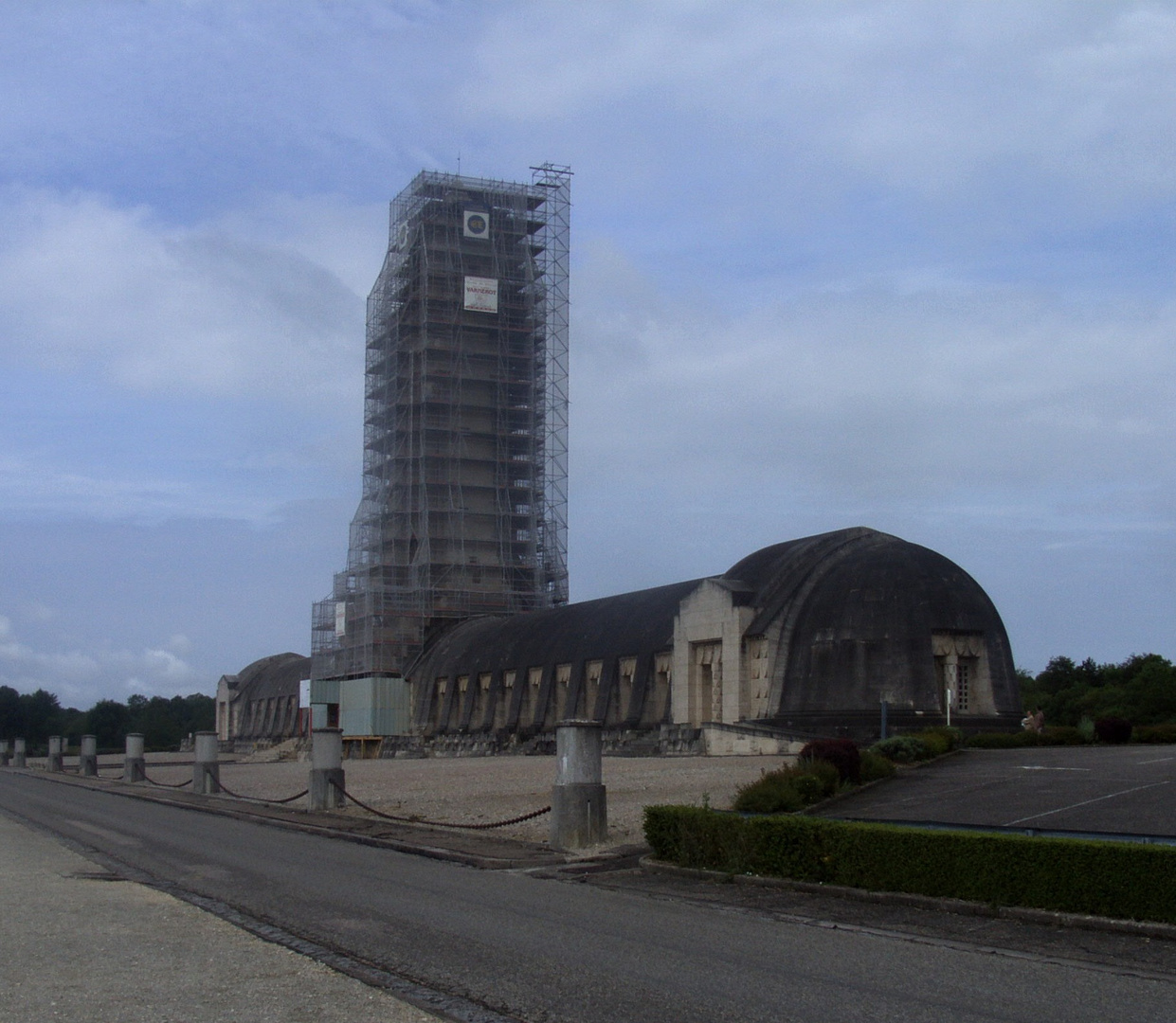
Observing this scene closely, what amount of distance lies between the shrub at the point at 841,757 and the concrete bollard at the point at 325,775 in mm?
10681

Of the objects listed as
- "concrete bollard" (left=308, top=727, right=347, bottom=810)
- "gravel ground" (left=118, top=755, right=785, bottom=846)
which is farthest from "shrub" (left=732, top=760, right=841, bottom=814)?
"concrete bollard" (left=308, top=727, right=347, bottom=810)

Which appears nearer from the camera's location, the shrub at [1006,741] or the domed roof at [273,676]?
the shrub at [1006,741]

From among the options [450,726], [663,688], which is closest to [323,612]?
[450,726]

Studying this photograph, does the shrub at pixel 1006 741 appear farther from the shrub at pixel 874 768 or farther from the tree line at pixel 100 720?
the tree line at pixel 100 720

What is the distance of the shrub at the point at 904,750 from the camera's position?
23.4 metres

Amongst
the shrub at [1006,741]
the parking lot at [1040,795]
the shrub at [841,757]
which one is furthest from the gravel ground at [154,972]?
the shrub at [1006,741]

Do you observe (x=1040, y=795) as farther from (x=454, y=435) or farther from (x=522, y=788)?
(x=454, y=435)

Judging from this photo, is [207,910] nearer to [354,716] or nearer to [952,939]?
[952,939]

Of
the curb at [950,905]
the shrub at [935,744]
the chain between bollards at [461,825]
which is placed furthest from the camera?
the shrub at [935,744]

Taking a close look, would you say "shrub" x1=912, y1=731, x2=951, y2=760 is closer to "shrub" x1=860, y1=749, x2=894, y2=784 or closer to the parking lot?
the parking lot

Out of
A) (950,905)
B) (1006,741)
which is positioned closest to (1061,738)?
(1006,741)

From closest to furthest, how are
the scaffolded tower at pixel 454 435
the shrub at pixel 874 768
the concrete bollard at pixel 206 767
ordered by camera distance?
the shrub at pixel 874 768 < the concrete bollard at pixel 206 767 < the scaffolded tower at pixel 454 435

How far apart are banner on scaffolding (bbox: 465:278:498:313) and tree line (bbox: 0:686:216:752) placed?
64.7 metres

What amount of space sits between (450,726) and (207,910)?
5305cm
